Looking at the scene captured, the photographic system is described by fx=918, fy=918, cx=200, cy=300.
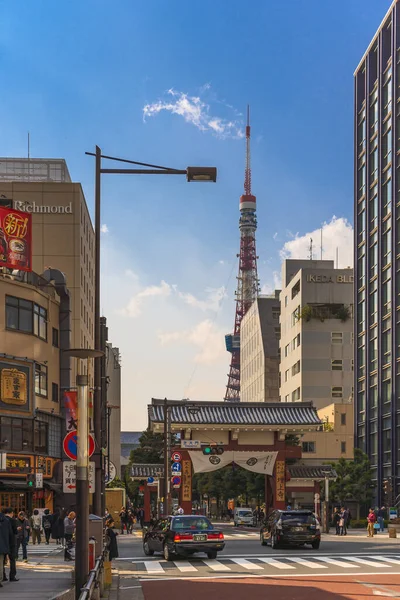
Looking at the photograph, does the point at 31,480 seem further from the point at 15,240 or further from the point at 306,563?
the point at 306,563

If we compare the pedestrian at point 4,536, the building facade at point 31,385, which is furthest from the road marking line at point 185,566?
the building facade at point 31,385

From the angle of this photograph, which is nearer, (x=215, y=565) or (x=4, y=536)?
(x=4, y=536)

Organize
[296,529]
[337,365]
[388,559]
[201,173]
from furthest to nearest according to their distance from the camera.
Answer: [337,365] → [296,529] → [388,559] → [201,173]

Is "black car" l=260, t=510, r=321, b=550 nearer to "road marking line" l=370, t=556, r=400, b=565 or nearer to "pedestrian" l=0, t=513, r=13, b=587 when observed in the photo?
"road marking line" l=370, t=556, r=400, b=565

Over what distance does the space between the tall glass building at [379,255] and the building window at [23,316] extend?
33.1 metres

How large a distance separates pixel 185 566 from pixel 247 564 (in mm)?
2015

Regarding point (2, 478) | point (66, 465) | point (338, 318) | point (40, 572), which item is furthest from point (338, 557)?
point (338, 318)

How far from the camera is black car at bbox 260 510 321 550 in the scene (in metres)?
36.8

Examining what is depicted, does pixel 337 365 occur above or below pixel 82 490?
above

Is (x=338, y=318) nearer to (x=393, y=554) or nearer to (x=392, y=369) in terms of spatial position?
(x=392, y=369)

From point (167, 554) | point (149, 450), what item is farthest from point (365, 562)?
point (149, 450)

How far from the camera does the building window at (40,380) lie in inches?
2206

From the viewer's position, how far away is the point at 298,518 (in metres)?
37.2

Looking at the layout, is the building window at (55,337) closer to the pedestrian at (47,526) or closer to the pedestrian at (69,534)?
the pedestrian at (47,526)
